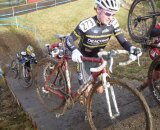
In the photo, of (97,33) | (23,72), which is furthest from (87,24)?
(23,72)

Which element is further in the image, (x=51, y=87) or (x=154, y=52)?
(x=51, y=87)

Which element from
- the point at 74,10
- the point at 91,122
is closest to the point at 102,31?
the point at 91,122

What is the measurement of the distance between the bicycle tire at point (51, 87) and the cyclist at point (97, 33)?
493 mm

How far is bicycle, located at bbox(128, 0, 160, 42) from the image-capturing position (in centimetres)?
848

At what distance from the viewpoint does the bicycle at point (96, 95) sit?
518 cm

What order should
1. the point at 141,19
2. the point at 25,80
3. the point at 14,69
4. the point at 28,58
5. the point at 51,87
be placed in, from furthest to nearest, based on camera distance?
1. the point at 14,69
2. the point at 28,58
3. the point at 25,80
4. the point at 141,19
5. the point at 51,87

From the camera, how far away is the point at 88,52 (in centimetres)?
644

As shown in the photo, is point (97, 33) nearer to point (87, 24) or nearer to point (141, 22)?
point (87, 24)

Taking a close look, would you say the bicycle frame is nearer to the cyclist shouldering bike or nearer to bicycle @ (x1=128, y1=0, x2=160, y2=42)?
the cyclist shouldering bike

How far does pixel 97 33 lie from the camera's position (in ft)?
19.7

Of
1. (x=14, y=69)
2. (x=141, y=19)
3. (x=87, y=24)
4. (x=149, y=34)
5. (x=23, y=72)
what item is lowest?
(x=14, y=69)

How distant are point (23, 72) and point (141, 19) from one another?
468 cm

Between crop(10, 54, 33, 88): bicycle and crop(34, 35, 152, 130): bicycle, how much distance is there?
108 inches

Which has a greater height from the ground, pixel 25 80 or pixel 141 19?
pixel 141 19
